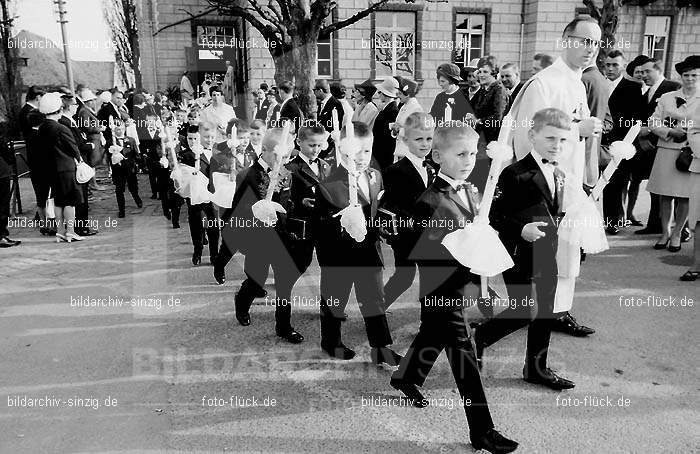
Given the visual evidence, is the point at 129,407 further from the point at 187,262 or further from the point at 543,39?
the point at 543,39

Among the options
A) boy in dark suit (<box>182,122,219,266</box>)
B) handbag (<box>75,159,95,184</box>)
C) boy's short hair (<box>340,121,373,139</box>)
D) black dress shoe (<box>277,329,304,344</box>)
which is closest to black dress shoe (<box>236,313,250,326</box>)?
black dress shoe (<box>277,329,304,344</box>)

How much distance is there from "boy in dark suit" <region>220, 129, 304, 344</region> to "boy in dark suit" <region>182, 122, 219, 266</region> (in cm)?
132

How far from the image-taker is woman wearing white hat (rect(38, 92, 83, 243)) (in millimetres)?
7449

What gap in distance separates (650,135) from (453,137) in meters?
5.17

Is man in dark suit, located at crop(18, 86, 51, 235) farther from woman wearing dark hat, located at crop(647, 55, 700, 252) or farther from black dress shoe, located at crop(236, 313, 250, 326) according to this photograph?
woman wearing dark hat, located at crop(647, 55, 700, 252)

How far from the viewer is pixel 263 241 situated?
181 inches

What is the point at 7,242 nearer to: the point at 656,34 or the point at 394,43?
the point at 394,43

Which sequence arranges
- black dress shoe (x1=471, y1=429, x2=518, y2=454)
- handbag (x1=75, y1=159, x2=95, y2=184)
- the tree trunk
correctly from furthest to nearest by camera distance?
the tree trunk, handbag (x1=75, y1=159, x2=95, y2=184), black dress shoe (x1=471, y1=429, x2=518, y2=454)

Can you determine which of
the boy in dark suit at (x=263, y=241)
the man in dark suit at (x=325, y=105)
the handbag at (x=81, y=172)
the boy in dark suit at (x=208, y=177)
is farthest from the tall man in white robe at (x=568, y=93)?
the handbag at (x=81, y=172)

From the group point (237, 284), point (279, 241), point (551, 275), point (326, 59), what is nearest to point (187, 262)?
point (237, 284)

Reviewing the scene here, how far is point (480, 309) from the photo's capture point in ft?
15.8

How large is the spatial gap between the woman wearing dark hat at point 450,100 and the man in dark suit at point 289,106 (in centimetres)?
229

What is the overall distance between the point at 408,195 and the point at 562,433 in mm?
1756

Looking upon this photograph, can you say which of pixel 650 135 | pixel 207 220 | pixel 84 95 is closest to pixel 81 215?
pixel 207 220
